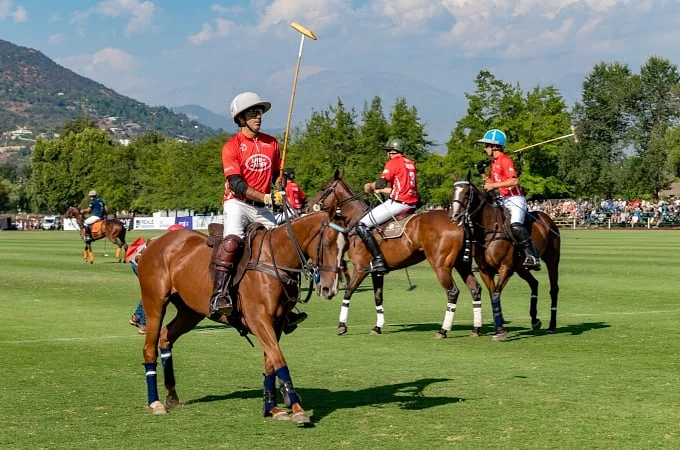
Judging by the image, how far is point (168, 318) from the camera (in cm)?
1775

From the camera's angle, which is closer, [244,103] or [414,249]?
[244,103]

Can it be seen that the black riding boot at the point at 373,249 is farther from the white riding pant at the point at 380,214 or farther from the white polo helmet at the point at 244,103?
the white polo helmet at the point at 244,103

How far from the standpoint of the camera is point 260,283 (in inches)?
367

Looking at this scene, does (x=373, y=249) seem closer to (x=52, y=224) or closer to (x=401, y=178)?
(x=401, y=178)

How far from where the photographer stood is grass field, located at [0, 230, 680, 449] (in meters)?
8.52

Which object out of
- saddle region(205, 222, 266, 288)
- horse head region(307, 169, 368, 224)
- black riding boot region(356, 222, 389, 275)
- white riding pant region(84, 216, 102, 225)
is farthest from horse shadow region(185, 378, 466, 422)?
white riding pant region(84, 216, 102, 225)

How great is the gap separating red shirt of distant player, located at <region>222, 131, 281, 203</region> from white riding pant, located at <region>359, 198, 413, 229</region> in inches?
258

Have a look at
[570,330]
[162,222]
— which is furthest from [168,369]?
[162,222]

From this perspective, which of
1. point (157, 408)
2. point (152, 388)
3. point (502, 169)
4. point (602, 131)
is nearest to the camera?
point (157, 408)

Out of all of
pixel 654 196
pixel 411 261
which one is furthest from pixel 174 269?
pixel 654 196

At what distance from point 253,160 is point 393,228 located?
6.84m

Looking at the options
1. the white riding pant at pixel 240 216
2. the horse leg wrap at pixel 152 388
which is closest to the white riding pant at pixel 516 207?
the white riding pant at pixel 240 216

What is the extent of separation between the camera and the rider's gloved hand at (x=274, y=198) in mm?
9332

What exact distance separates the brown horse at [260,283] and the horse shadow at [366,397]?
1.72 feet
